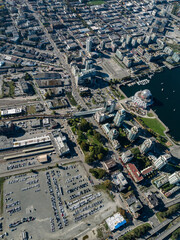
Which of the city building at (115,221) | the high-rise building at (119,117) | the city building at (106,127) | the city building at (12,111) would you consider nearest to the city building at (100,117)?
the city building at (106,127)

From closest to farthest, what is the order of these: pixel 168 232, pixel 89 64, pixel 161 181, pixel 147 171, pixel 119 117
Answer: pixel 168 232, pixel 161 181, pixel 147 171, pixel 119 117, pixel 89 64

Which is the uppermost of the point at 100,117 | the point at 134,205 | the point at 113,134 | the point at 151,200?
the point at 100,117

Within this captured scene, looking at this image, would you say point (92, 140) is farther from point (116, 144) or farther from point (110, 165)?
point (110, 165)

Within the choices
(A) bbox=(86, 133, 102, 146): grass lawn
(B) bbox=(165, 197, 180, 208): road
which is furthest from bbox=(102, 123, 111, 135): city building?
(B) bbox=(165, 197, 180, 208): road

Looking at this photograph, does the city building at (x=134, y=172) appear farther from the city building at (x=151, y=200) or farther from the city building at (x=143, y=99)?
the city building at (x=143, y=99)

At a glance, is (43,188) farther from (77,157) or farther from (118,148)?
(118,148)

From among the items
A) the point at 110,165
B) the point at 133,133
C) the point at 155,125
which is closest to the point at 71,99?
the point at 133,133

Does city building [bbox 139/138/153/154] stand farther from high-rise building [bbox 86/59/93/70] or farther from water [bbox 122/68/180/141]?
high-rise building [bbox 86/59/93/70]
